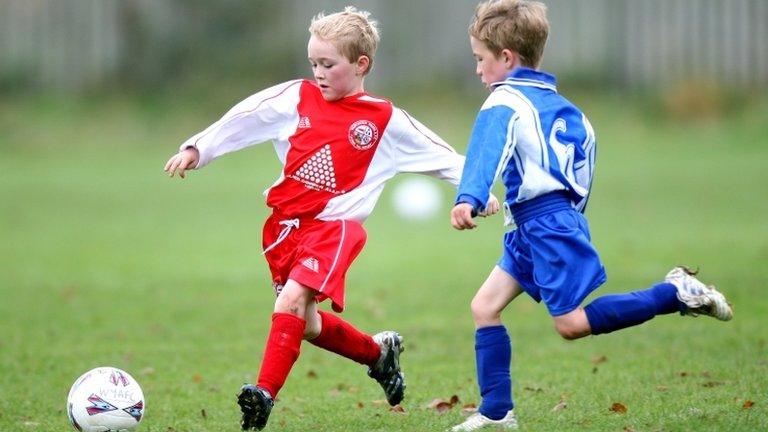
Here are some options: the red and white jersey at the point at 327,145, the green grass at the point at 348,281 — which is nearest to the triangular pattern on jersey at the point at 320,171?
the red and white jersey at the point at 327,145

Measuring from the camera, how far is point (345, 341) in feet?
19.4

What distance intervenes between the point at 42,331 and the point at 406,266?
4488mm

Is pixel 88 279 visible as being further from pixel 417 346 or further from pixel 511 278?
pixel 511 278

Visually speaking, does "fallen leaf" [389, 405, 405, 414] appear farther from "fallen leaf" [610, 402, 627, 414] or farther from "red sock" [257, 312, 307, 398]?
"fallen leaf" [610, 402, 627, 414]

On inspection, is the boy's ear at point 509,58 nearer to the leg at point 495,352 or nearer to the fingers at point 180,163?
the leg at point 495,352

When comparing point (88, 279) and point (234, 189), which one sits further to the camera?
point (234, 189)

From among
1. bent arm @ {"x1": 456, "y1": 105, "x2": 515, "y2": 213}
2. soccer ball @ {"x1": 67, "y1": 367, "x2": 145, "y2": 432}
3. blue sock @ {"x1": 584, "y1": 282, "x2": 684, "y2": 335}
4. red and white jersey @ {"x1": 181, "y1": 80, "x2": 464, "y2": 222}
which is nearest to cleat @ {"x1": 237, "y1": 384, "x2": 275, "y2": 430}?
soccer ball @ {"x1": 67, "y1": 367, "x2": 145, "y2": 432}

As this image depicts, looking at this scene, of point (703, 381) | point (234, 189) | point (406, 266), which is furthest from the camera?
point (234, 189)

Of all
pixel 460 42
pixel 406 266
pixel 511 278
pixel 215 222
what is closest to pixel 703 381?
pixel 511 278

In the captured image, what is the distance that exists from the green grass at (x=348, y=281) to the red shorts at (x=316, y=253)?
643mm

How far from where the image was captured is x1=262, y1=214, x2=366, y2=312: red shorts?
5.38 m

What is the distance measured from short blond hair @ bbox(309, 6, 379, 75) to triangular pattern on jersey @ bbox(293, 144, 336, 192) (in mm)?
438

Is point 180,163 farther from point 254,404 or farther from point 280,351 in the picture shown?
point 254,404

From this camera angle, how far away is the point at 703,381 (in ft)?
20.9
